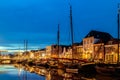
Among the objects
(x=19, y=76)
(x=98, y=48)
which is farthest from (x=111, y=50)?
(x=19, y=76)

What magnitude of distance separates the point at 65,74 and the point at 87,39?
61512mm

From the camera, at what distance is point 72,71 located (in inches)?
2000

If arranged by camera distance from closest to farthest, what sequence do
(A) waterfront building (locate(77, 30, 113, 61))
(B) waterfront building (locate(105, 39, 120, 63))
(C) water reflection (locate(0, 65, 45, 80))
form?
1. (C) water reflection (locate(0, 65, 45, 80))
2. (B) waterfront building (locate(105, 39, 120, 63))
3. (A) waterfront building (locate(77, 30, 113, 61))

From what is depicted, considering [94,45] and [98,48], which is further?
[94,45]

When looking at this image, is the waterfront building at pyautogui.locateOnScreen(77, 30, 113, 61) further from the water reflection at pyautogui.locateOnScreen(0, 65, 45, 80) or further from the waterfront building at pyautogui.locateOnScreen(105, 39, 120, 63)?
the water reflection at pyautogui.locateOnScreen(0, 65, 45, 80)

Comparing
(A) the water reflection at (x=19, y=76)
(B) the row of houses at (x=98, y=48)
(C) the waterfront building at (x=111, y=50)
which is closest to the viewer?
(A) the water reflection at (x=19, y=76)

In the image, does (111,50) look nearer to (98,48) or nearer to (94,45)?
(98,48)

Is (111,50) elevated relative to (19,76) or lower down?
elevated

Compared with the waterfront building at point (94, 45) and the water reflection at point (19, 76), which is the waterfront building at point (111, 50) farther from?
the water reflection at point (19, 76)

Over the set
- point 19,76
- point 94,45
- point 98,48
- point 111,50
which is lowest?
point 19,76

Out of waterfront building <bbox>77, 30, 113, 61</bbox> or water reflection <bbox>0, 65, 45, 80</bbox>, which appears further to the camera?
waterfront building <bbox>77, 30, 113, 61</bbox>

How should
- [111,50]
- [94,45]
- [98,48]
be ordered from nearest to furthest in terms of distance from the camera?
1. [111,50]
2. [98,48]
3. [94,45]

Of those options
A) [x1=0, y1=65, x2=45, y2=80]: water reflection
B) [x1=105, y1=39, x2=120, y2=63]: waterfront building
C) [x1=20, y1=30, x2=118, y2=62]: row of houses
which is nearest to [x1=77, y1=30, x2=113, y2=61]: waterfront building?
[x1=20, y1=30, x2=118, y2=62]: row of houses

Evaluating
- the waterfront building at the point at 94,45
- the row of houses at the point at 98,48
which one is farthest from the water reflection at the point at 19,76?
the waterfront building at the point at 94,45
